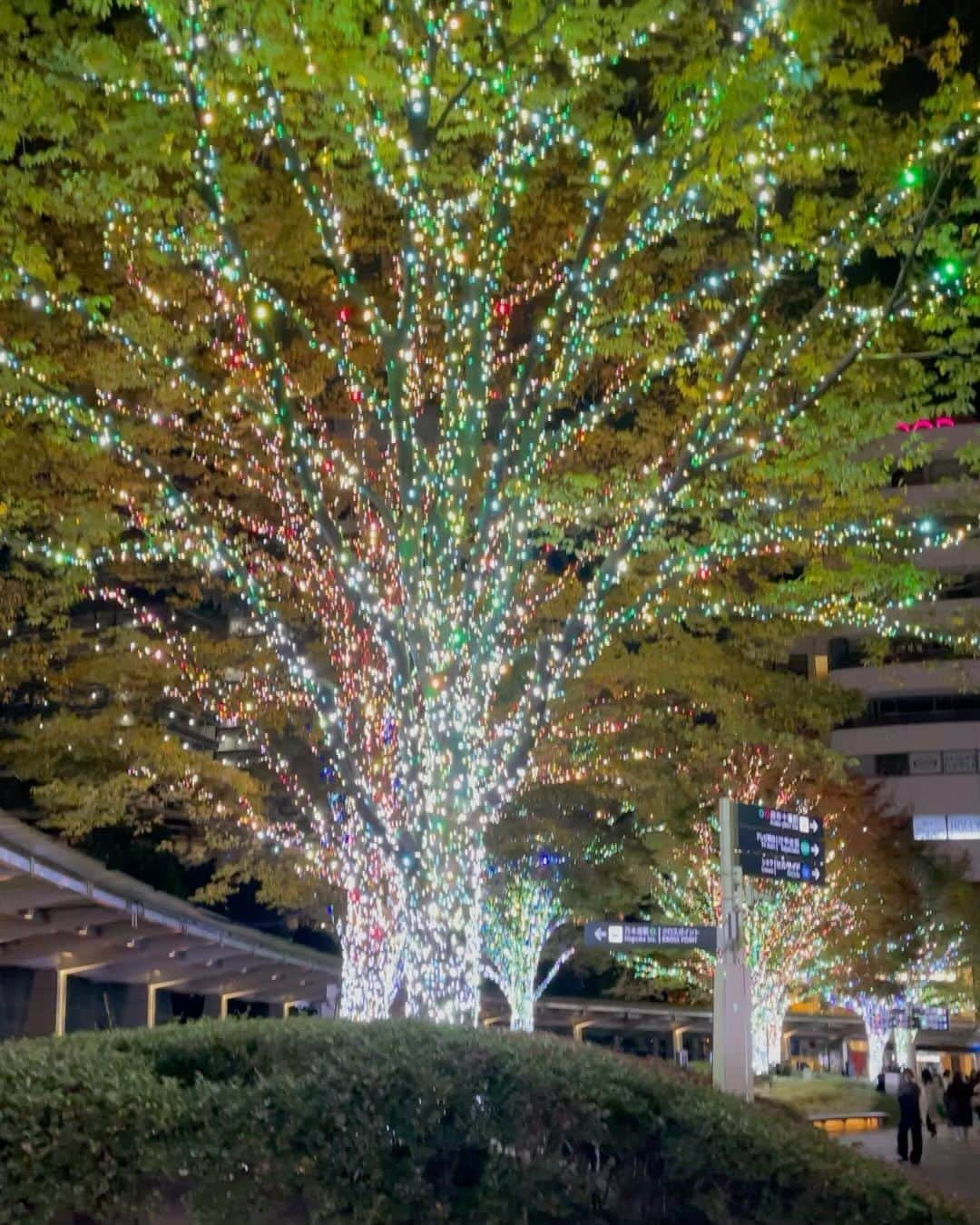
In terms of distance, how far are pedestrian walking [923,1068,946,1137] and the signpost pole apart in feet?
36.6

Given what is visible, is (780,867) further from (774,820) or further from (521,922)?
(521,922)

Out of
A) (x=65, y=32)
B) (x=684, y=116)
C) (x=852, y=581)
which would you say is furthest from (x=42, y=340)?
(x=852, y=581)

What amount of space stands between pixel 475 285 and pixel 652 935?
5.83 metres

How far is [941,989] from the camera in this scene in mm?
51500

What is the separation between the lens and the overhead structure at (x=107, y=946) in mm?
17281

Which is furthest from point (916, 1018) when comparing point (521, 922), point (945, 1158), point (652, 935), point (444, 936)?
point (444, 936)

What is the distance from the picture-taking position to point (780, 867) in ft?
38.6

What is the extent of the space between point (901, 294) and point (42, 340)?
316 inches

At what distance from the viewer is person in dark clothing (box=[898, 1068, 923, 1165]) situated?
16.6 meters

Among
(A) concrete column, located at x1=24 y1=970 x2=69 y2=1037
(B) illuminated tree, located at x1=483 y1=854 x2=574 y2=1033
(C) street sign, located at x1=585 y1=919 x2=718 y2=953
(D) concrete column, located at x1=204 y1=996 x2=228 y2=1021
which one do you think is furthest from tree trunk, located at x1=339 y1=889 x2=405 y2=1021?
(D) concrete column, located at x1=204 y1=996 x2=228 y2=1021

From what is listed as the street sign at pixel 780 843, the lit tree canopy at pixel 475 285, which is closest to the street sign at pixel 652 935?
the street sign at pixel 780 843

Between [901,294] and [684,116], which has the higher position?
[684,116]

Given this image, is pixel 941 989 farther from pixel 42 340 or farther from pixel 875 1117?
pixel 42 340

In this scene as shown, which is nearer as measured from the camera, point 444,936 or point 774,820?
point 444,936
